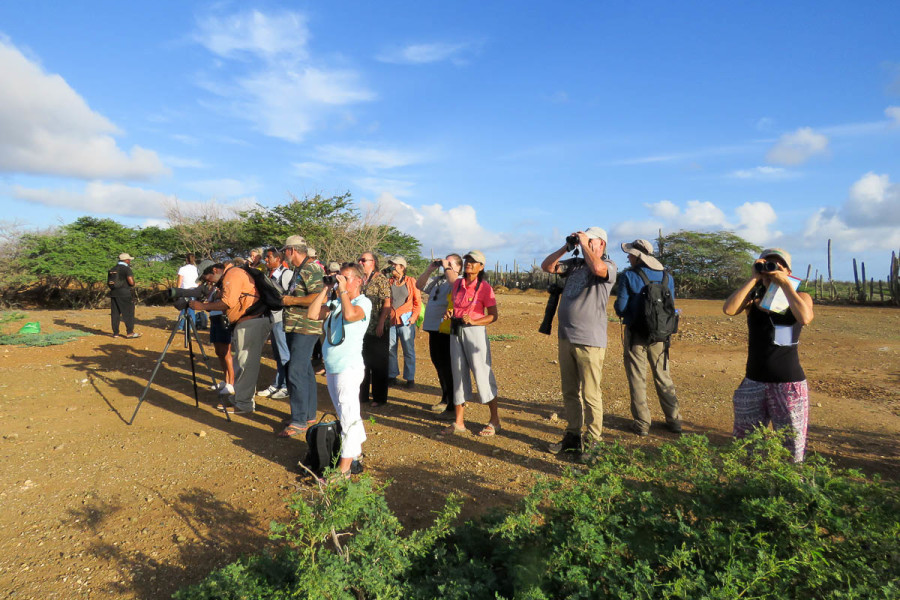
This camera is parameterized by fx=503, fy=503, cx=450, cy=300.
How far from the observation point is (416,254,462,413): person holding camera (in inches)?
211

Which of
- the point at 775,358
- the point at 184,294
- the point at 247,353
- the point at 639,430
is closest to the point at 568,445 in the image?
the point at 639,430

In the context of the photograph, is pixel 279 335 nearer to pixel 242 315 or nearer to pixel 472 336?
pixel 242 315

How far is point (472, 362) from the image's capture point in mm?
4742

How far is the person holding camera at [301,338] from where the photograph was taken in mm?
4758

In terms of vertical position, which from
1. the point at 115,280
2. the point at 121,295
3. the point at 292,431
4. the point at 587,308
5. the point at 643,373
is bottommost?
the point at 292,431

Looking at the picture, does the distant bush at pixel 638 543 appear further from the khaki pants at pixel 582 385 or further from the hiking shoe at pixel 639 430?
the hiking shoe at pixel 639 430

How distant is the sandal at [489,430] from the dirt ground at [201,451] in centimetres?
10

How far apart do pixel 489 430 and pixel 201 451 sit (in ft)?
8.69

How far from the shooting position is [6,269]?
15672 mm

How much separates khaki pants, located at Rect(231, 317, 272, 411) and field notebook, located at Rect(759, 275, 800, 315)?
4.51 meters

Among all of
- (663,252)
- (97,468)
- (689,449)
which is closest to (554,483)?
(689,449)

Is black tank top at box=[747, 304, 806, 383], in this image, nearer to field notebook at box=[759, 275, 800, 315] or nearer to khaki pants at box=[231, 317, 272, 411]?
field notebook at box=[759, 275, 800, 315]

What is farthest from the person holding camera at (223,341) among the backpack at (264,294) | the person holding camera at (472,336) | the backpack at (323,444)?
the person holding camera at (472,336)

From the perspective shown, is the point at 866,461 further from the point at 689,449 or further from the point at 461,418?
the point at 461,418
